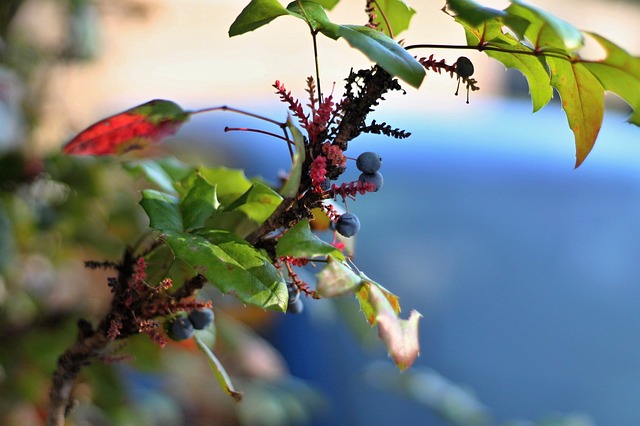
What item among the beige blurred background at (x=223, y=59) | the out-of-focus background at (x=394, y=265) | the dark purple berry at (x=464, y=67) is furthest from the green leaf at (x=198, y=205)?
the beige blurred background at (x=223, y=59)

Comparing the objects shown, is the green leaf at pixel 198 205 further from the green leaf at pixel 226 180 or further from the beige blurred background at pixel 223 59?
the beige blurred background at pixel 223 59

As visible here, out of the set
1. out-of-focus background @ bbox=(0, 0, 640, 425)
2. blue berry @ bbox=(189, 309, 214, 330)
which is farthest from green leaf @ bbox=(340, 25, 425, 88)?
out-of-focus background @ bbox=(0, 0, 640, 425)

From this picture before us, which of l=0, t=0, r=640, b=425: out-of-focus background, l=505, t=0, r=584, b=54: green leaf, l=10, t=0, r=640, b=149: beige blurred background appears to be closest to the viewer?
l=505, t=0, r=584, b=54: green leaf

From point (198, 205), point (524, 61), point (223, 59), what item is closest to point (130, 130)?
point (198, 205)

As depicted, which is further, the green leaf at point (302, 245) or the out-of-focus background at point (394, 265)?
the out-of-focus background at point (394, 265)

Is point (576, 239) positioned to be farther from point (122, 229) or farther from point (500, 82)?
point (500, 82)

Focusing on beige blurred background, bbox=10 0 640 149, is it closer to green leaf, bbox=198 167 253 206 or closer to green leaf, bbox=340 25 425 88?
green leaf, bbox=198 167 253 206

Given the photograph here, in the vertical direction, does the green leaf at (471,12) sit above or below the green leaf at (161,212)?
above
